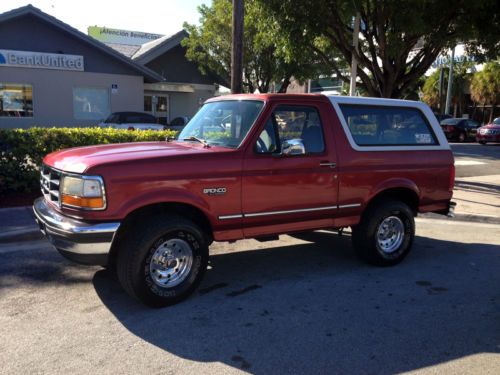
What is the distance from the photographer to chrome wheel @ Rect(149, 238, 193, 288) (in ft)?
14.0

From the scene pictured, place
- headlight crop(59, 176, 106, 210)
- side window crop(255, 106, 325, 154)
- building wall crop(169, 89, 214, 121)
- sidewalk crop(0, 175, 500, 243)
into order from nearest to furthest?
1. headlight crop(59, 176, 106, 210)
2. side window crop(255, 106, 325, 154)
3. sidewalk crop(0, 175, 500, 243)
4. building wall crop(169, 89, 214, 121)

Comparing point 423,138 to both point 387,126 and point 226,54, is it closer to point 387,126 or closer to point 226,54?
point 387,126

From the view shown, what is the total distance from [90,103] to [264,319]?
63.0 ft

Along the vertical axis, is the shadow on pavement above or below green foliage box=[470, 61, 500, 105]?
below

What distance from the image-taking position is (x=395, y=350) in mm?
3666

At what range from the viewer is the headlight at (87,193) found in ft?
12.9

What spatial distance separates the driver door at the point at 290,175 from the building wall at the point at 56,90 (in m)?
17.5

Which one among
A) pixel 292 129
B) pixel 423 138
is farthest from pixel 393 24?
pixel 292 129

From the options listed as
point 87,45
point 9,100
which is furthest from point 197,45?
point 9,100

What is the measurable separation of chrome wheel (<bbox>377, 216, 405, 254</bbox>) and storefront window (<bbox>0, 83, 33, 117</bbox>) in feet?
59.2

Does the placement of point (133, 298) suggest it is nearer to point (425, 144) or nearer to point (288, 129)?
point (288, 129)

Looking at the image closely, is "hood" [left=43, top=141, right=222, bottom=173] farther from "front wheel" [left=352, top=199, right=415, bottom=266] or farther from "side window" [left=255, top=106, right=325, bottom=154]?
"front wheel" [left=352, top=199, right=415, bottom=266]

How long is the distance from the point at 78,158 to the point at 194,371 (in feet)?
7.09

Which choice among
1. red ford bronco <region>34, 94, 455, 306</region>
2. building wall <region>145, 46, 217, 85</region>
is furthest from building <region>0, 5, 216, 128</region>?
red ford bronco <region>34, 94, 455, 306</region>
